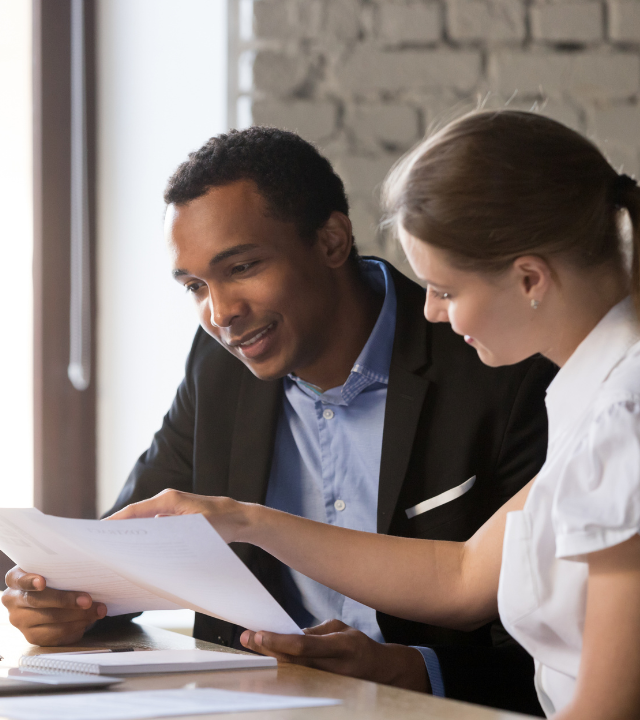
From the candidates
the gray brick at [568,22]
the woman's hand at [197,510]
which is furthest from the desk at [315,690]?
the gray brick at [568,22]

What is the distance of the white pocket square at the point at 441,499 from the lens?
1.18 metres

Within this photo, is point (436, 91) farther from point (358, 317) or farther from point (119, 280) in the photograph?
point (119, 280)

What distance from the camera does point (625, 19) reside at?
182 cm

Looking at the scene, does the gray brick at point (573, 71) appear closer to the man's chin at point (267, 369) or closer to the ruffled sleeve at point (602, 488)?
the man's chin at point (267, 369)

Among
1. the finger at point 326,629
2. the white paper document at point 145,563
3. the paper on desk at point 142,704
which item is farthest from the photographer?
the finger at point 326,629

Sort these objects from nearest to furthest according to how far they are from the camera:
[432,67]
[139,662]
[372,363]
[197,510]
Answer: [139,662] → [197,510] → [372,363] → [432,67]

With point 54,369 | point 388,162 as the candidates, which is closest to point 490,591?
point 388,162

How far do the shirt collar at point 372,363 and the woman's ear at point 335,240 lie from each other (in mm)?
85

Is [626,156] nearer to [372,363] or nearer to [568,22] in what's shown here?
[568,22]

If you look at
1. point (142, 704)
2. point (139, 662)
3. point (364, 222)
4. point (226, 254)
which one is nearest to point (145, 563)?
point (139, 662)

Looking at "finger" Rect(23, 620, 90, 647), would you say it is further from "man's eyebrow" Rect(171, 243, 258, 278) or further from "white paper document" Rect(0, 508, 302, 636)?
"man's eyebrow" Rect(171, 243, 258, 278)

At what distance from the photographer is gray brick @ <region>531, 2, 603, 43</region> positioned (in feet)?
5.96

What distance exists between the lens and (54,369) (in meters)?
2.10

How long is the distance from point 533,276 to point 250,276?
0.48 meters
